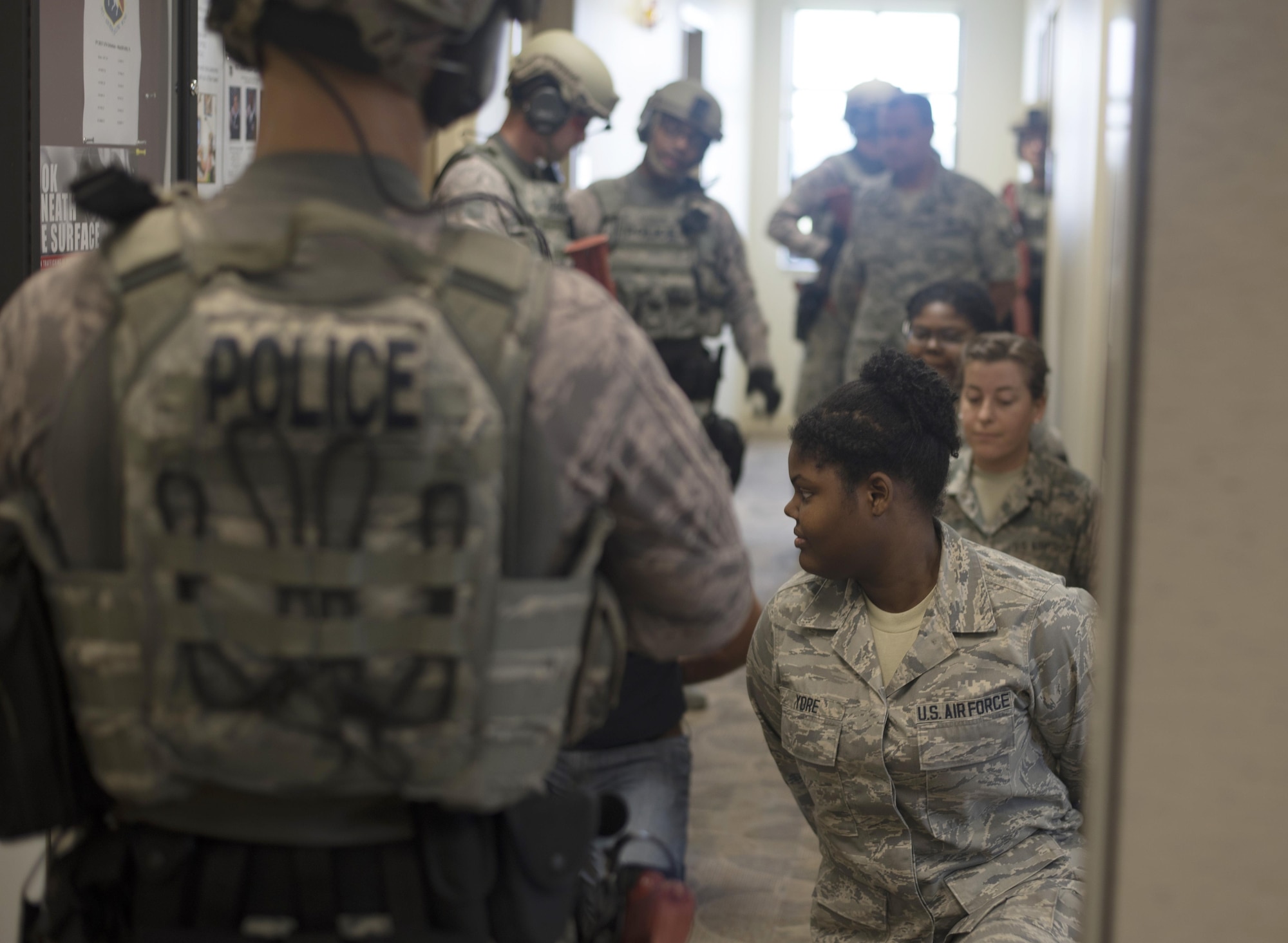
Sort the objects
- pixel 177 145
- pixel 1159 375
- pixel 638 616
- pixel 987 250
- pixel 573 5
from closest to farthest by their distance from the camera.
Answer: pixel 1159 375 < pixel 638 616 < pixel 177 145 < pixel 987 250 < pixel 573 5

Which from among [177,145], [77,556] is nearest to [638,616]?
[77,556]

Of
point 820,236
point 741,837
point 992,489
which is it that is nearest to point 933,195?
point 820,236

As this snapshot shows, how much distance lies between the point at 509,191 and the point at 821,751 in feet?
6.38

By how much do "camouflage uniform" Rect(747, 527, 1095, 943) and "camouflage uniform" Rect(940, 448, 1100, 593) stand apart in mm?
828

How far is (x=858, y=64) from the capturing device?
1112 centimetres

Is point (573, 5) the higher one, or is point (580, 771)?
point (573, 5)

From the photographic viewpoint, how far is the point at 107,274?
3.37ft

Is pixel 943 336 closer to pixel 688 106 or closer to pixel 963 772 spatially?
pixel 688 106

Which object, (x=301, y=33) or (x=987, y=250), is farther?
(x=987, y=250)

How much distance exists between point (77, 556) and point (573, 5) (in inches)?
212

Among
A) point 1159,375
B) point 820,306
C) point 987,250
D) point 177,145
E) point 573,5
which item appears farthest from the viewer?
point 573,5

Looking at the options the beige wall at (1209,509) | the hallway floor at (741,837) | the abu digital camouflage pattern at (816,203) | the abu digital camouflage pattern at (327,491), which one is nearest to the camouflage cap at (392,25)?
the abu digital camouflage pattern at (327,491)

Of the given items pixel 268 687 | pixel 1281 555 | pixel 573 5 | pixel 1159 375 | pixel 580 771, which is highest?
pixel 573 5

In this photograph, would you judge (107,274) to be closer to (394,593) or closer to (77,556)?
(77,556)
